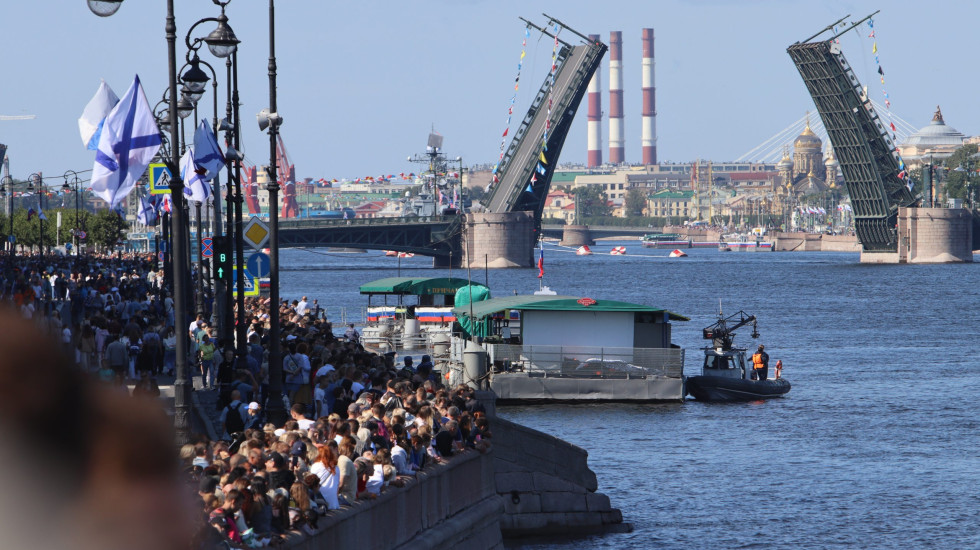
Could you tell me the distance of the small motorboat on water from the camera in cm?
3005

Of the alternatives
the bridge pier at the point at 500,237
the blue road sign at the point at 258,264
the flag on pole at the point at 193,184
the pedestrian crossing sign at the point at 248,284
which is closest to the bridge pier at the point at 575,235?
the bridge pier at the point at 500,237

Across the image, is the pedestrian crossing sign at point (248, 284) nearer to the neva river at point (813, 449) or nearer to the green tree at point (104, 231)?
the neva river at point (813, 449)

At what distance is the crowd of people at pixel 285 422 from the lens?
594cm

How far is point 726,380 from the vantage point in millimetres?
30094

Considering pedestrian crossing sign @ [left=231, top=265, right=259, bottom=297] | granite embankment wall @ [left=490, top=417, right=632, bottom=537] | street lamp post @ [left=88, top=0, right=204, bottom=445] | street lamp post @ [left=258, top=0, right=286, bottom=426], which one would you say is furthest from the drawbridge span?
street lamp post @ [left=88, top=0, right=204, bottom=445]

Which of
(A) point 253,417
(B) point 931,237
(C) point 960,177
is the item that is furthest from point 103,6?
(C) point 960,177

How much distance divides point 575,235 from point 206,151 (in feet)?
553

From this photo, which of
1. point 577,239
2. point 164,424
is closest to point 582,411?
point 164,424

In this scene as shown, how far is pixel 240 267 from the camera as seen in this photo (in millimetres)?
19641

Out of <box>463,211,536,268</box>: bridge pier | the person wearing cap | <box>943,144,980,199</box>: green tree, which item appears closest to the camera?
the person wearing cap

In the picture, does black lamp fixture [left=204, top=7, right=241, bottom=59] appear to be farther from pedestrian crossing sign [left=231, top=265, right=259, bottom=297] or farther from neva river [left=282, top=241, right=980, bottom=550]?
pedestrian crossing sign [left=231, top=265, right=259, bottom=297]

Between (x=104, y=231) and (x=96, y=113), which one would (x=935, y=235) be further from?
(x=96, y=113)

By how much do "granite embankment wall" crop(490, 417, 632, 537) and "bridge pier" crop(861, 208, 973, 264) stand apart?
79.3 metres

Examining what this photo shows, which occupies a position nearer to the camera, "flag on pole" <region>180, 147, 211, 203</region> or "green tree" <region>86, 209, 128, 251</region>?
"flag on pole" <region>180, 147, 211, 203</region>
